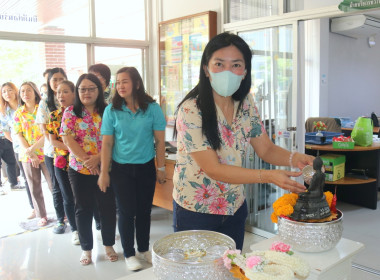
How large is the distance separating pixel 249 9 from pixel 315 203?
2628mm

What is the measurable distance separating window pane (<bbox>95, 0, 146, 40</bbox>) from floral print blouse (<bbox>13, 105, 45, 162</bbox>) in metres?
1.34

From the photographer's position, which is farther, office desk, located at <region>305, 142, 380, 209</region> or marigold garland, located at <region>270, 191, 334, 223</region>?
office desk, located at <region>305, 142, 380, 209</region>

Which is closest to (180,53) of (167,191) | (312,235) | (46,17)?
(46,17)

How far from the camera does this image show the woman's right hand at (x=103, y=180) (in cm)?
281

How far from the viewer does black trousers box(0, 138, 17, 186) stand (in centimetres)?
536

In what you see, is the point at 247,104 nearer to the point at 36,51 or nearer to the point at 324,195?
the point at 324,195

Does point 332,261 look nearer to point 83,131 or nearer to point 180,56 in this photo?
point 83,131

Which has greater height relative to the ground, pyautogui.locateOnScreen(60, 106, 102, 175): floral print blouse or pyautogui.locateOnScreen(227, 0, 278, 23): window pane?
pyautogui.locateOnScreen(227, 0, 278, 23): window pane

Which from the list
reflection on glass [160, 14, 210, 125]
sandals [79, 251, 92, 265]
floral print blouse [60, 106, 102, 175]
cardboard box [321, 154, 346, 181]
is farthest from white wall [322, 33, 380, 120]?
sandals [79, 251, 92, 265]

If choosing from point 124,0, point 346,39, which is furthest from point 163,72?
point 346,39

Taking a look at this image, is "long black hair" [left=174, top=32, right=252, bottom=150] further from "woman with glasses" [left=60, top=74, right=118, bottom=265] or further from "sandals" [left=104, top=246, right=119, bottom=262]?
"sandals" [left=104, top=246, right=119, bottom=262]

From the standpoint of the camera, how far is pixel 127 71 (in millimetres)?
2775

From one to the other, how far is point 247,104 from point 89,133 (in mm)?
1680

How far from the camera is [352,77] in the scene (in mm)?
8141
